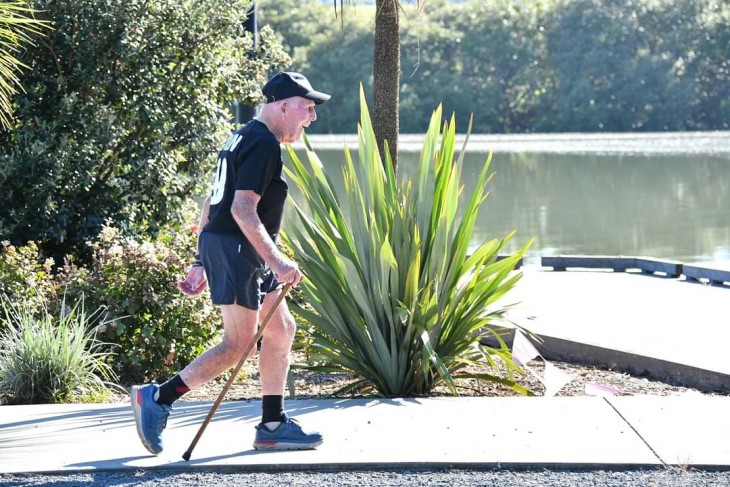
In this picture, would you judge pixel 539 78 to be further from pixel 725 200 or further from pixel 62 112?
pixel 62 112

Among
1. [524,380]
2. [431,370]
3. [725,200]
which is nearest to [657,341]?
[524,380]

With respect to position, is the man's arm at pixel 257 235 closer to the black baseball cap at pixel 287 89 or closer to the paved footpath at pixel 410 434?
the black baseball cap at pixel 287 89

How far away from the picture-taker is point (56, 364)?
750 centimetres

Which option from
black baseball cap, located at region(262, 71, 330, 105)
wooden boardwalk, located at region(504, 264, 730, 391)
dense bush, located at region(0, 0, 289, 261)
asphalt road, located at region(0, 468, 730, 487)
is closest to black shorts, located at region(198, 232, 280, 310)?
black baseball cap, located at region(262, 71, 330, 105)

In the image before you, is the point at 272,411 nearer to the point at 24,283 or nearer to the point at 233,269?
the point at 233,269

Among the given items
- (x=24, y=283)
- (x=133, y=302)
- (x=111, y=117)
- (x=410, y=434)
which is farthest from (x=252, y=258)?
(x=111, y=117)

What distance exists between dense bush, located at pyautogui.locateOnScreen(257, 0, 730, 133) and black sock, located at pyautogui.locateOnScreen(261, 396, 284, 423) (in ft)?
184

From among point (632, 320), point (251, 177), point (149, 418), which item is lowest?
point (632, 320)

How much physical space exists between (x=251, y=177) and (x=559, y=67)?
61.6 metres

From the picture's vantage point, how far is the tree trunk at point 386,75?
31.0 ft

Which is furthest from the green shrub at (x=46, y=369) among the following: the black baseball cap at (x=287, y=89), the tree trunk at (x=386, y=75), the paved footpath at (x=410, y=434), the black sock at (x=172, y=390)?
the tree trunk at (x=386, y=75)

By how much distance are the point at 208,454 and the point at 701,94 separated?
6054 centimetres

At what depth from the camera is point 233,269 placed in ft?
19.0

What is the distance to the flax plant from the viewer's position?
7309 millimetres
